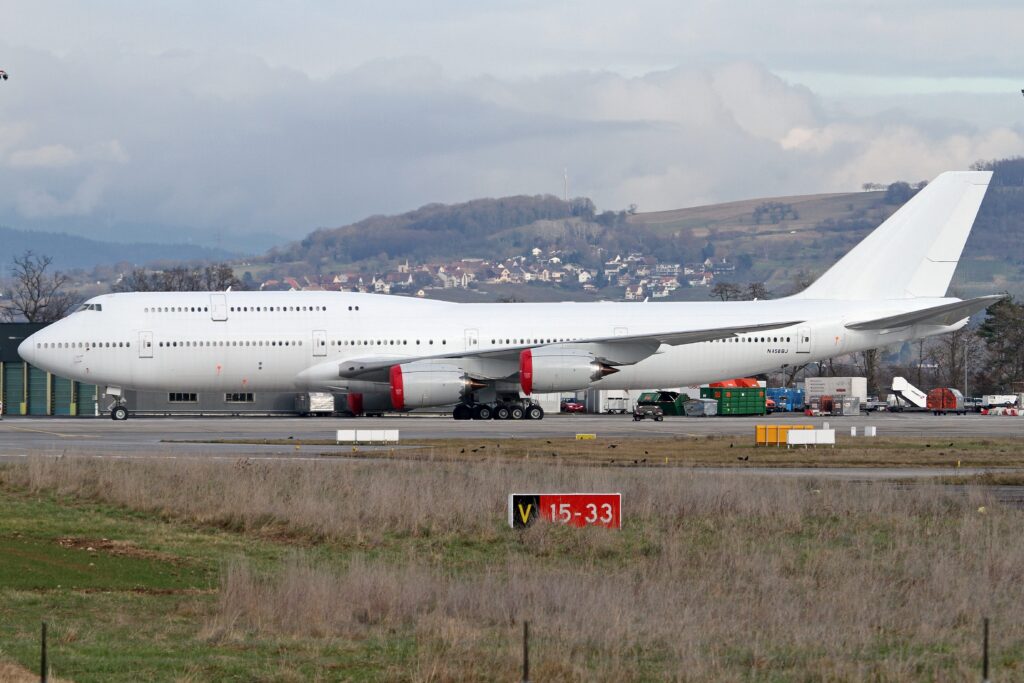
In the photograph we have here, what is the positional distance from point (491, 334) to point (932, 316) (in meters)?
18.2

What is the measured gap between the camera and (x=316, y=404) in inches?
2643

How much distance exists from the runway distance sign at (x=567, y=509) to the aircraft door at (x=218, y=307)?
36.0 m

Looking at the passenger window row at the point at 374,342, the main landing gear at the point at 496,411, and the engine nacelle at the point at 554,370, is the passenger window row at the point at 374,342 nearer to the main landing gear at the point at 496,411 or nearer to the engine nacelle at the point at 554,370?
the main landing gear at the point at 496,411

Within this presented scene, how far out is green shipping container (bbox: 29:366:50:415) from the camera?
7394 cm

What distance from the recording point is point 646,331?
2168 inches

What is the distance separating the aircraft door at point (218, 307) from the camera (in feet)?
180

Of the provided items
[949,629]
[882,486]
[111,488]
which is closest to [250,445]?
[111,488]

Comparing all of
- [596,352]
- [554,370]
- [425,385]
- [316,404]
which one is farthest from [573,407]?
[425,385]

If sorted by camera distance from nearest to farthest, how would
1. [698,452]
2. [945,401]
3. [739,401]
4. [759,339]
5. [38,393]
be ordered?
[698,452] < [759,339] < [739,401] < [38,393] < [945,401]

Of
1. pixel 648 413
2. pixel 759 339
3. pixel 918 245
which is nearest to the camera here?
pixel 759 339

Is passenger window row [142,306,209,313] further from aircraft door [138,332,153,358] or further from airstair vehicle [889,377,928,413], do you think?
airstair vehicle [889,377,928,413]

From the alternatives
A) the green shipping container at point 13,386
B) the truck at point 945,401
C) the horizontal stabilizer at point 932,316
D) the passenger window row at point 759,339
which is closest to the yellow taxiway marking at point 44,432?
the green shipping container at point 13,386

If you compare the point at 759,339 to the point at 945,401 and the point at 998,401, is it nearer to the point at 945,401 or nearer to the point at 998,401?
the point at 945,401

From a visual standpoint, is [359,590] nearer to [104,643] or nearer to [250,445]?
[104,643]
